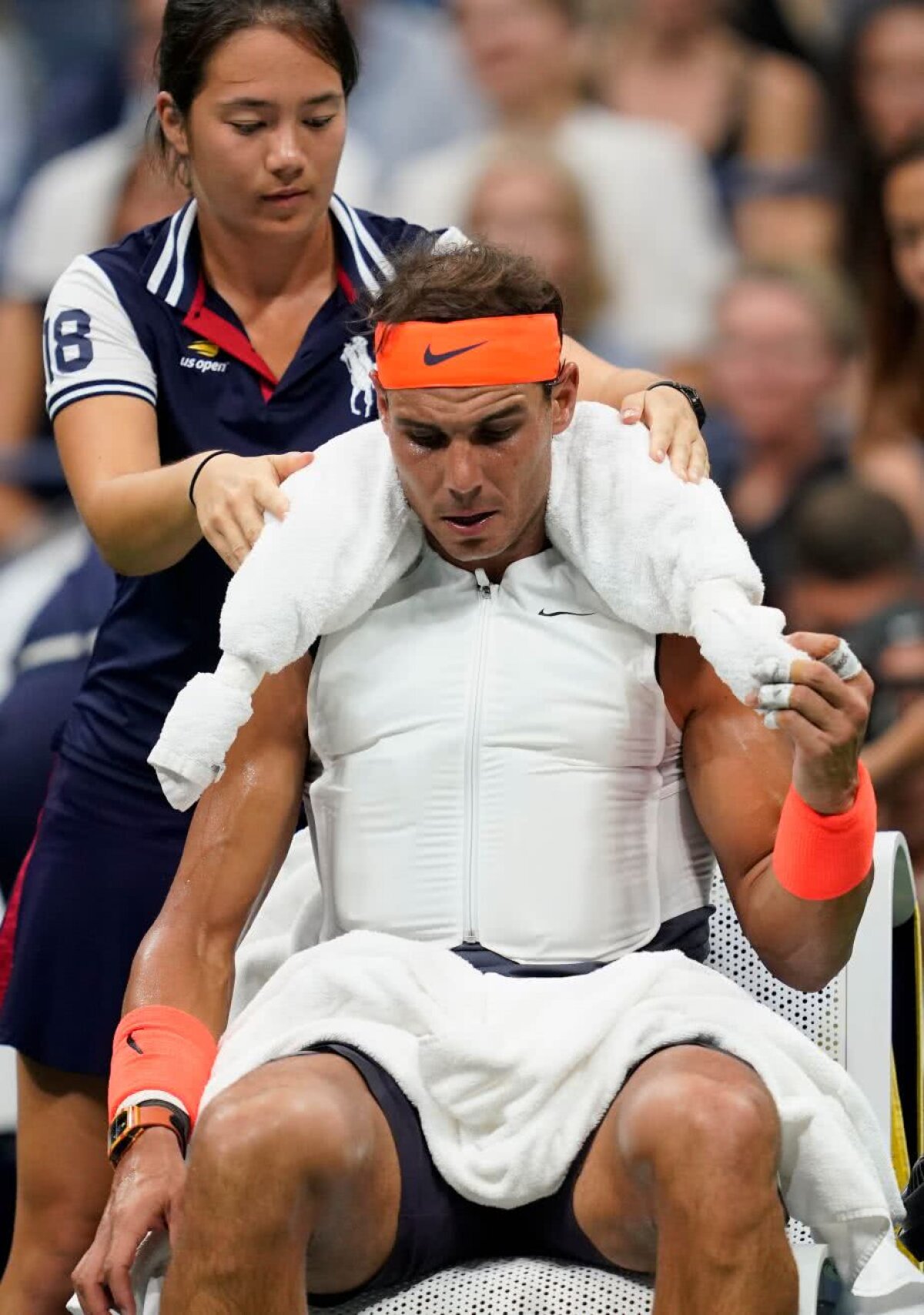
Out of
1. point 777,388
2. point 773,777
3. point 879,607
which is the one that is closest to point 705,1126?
point 773,777

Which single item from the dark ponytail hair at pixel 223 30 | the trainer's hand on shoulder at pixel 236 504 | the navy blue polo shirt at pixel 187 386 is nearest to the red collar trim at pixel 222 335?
the navy blue polo shirt at pixel 187 386

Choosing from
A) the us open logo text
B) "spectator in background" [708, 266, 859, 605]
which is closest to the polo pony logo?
the us open logo text

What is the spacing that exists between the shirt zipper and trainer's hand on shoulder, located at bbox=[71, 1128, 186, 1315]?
0.30 m

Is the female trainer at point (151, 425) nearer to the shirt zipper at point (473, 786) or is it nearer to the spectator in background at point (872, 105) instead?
the shirt zipper at point (473, 786)

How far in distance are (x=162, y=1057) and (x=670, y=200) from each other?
2.17m

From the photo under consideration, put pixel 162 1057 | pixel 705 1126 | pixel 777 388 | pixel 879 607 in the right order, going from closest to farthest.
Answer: pixel 705 1126 < pixel 162 1057 < pixel 879 607 < pixel 777 388

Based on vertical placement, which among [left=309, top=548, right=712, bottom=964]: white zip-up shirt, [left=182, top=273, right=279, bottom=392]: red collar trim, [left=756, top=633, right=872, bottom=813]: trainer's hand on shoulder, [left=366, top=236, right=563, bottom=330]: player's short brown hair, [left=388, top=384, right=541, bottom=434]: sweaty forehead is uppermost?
[left=366, top=236, right=563, bottom=330]: player's short brown hair

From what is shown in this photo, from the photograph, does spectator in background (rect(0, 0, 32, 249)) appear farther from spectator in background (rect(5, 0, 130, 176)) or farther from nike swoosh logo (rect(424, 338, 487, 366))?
nike swoosh logo (rect(424, 338, 487, 366))

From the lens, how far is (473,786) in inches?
70.0

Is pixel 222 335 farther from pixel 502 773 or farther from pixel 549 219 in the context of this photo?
pixel 549 219

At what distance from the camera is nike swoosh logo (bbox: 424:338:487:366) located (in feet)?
5.65

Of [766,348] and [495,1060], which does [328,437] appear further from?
[766,348]

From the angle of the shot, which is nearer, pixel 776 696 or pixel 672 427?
pixel 776 696

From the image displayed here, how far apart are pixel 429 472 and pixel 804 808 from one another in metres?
0.41
